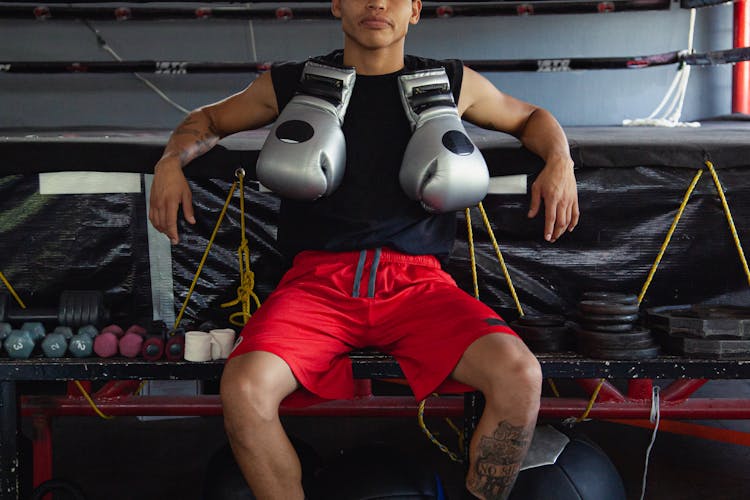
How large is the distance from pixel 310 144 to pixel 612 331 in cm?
86

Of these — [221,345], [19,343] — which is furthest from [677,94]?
[19,343]

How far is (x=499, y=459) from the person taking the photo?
1566 mm

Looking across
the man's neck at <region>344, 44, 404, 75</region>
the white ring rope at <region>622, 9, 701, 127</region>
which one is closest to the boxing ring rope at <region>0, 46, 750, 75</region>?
the white ring rope at <region>622, 9, 701, 127</region>

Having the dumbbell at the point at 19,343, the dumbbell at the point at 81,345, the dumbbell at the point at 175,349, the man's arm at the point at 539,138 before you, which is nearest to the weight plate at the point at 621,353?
the man's arm at the point at 539,138

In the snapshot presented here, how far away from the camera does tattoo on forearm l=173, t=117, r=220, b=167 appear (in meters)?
2.03

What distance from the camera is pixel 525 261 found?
233cm

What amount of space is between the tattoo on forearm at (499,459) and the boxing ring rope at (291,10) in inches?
118

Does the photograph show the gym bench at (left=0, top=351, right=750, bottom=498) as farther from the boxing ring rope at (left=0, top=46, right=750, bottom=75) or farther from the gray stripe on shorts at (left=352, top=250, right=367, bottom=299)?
the boxing ring rope at (left=0, top=46, right=750, bottom=75)

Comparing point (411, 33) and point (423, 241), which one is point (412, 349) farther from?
point (411, 33)

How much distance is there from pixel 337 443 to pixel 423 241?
43.3 inches

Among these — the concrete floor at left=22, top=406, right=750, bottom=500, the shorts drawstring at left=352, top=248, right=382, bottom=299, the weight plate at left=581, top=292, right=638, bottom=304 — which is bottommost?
the concrete floor at left=22, top=406, right=750, bottom=500

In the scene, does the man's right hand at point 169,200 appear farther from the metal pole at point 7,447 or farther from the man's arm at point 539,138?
the man's arm at point 539,138

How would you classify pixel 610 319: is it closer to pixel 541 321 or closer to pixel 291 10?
pixel 541 321

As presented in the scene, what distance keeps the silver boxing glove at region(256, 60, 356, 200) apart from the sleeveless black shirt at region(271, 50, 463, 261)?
69mm
